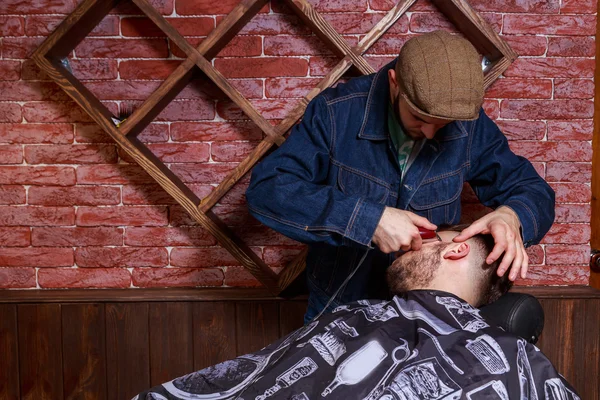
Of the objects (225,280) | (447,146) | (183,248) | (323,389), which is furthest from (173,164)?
(323,389)

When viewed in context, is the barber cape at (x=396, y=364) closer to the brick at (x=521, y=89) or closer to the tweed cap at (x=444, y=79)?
the tweed cap at (x=444, y=79)

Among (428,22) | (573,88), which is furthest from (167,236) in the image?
(573,88)

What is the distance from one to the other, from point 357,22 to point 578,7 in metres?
0.86

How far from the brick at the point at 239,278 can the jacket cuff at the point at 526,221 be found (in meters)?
1.12

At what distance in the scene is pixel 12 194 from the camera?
89.7 inches

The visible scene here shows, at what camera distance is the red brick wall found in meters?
2.19

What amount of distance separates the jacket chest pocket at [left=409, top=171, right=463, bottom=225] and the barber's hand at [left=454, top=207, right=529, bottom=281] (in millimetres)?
240

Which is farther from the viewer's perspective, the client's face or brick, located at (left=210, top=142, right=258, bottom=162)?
brick, located at (left=210, top=142, right=258, bottom=162)

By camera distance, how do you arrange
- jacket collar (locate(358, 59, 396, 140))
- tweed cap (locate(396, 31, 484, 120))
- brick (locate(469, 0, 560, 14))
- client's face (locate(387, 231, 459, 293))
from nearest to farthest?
tweed cap (locate(396, 31, 484, 120))
client's face (locate(387, 231, 459, 293))
jacket collar (locate(358, 59, 396, 140))
brick (locate(469, 0, 560, 14))

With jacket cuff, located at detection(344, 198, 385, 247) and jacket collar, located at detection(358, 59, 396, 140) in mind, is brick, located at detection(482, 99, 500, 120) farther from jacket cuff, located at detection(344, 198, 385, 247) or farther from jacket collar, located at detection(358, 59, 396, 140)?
jacket cuff, located at detection(344, 198, 385, 247)

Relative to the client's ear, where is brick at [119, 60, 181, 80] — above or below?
above

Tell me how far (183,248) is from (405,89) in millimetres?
1259

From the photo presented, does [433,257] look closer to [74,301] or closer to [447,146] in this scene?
[447,146]

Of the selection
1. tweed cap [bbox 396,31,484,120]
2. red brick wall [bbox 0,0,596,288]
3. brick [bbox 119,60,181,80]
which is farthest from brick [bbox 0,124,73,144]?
tweed cap [bbox 396,31,484,120]
